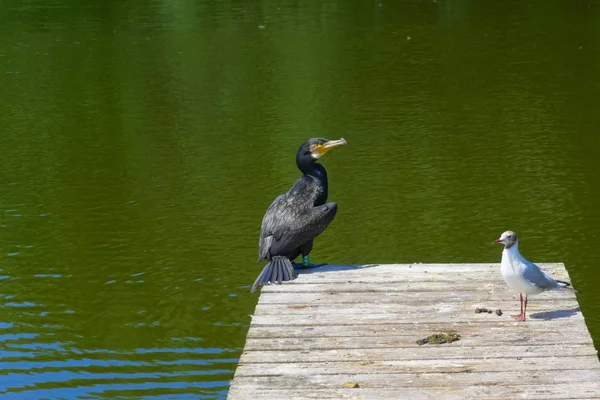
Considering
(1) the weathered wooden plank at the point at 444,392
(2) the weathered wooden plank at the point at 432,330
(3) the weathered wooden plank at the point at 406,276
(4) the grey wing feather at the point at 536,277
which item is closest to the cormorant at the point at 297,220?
(3) the weathered wooden plank at the point at 406,276

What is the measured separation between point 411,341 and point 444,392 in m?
0.85

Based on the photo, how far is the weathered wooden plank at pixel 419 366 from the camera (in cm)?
636

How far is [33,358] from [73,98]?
34.1 feet

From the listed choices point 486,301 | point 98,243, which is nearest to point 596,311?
point 486,301

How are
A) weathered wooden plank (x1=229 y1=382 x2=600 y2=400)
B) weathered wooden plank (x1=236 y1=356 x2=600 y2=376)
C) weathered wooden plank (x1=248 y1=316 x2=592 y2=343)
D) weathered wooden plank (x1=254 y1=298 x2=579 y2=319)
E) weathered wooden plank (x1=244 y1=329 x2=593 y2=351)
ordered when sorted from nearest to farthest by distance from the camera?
weathered wooden plank (x1=229 y1=382 x2=600 y2=400) → weathered wooden plank (x1=236 y1=356 x2=600 y2=376) → weathered wooden plank (x1=244 y1=329 x2=593 y2=351) → weathered wooden plank (x1=248 y1=316 x2=592 y2=343) → weathered wooden plank (x1=254 y1=298 x2=579 y2=319)

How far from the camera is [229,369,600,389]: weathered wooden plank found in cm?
616

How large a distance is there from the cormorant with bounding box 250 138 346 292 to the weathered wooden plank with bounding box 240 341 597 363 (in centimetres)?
158

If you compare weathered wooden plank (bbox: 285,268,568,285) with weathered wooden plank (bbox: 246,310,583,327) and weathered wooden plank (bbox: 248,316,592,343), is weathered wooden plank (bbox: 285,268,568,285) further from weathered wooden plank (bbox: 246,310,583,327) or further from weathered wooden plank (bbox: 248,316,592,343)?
weathered wooden plank (bbox: 248,316,592,343)

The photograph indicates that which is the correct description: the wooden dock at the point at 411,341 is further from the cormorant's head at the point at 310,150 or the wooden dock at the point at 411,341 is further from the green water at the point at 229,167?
the green water at the point at 229,167

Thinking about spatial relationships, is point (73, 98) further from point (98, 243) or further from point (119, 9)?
point (119, 9)

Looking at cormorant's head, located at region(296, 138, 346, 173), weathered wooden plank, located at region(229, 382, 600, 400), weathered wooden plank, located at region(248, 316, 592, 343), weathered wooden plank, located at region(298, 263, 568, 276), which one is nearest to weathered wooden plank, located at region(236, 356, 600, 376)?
weathered wooden plank, located at region(229, 382, 600, 400)

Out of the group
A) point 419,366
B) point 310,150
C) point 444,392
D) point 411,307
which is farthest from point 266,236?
point 444,392

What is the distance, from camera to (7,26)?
2648 centimetres

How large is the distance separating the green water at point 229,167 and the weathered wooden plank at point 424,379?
69.7 inches
